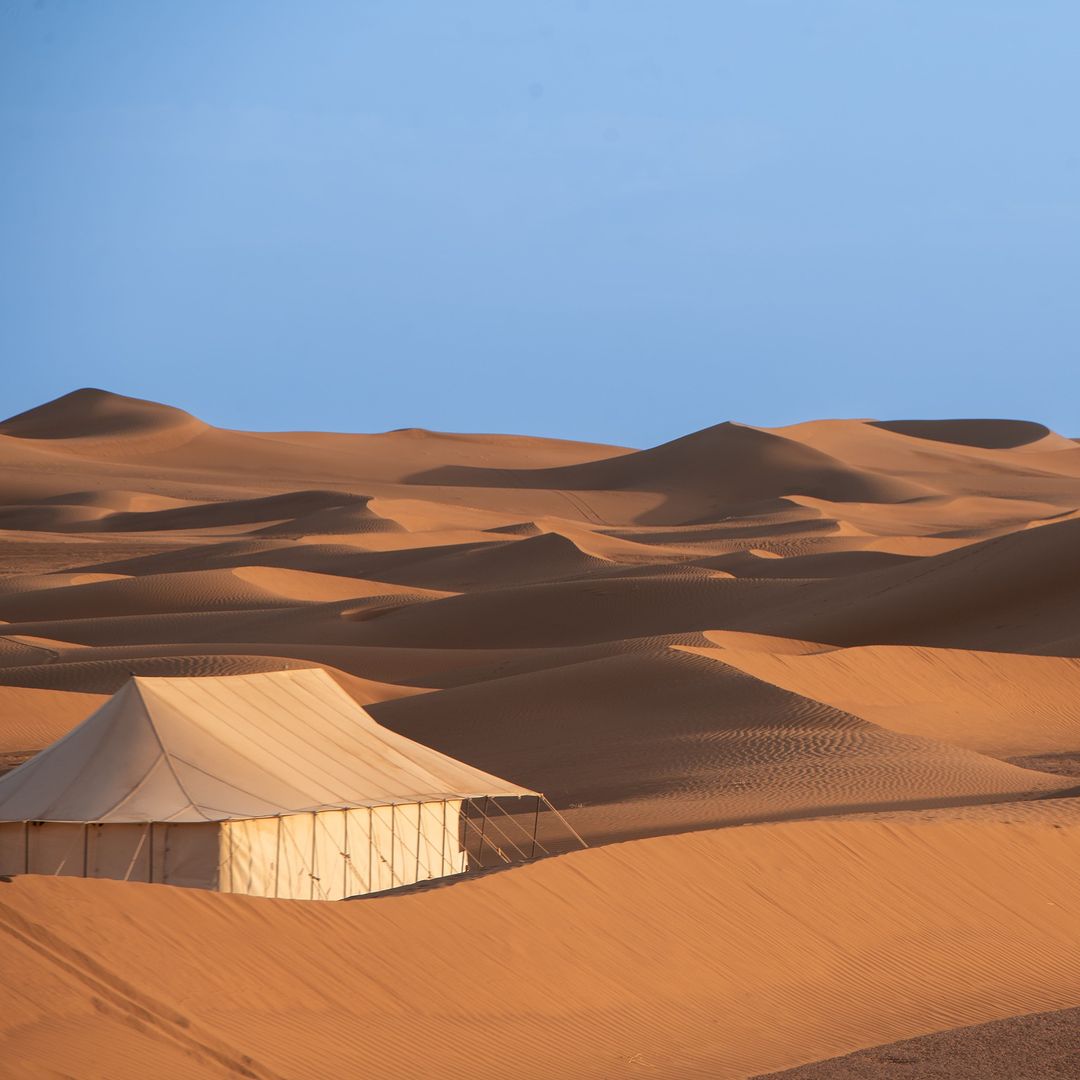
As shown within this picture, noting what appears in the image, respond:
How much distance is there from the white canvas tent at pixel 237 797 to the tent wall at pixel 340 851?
0.4 inches

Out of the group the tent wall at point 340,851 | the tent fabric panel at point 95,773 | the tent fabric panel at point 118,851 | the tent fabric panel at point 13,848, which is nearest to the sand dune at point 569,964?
the tent wall at point 340,851

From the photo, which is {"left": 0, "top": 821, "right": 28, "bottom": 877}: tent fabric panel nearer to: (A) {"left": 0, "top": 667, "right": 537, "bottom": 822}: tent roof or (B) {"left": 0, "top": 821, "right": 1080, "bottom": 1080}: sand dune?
(A) {"left": 0, "top": 667, "right": 537, "bottom": 822}: tent roof

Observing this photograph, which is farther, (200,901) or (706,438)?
(706,438)

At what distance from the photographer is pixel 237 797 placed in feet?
43.0

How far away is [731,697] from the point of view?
23.2 meters

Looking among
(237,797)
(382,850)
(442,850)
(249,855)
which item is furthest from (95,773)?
(442,850)

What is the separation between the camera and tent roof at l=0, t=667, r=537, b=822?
1305cm

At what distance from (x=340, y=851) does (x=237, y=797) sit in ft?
3.19

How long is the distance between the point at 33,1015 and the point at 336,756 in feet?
22.1

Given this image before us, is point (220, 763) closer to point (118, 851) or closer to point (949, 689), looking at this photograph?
point (118, 851)

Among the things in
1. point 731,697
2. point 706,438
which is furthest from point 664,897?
point 706,438

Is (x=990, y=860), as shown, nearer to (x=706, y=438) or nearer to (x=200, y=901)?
(x=200, y=901)

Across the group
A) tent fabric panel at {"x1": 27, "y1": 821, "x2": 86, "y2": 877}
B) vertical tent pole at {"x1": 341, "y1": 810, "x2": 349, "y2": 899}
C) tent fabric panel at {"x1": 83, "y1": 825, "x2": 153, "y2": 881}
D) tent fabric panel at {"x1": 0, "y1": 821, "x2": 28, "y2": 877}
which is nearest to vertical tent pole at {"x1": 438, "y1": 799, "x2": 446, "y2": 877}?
vertical tent pole at {"x1": 341, "y1": 810, "x2": 349, "y2": 899}

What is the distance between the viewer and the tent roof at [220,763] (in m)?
13.1
